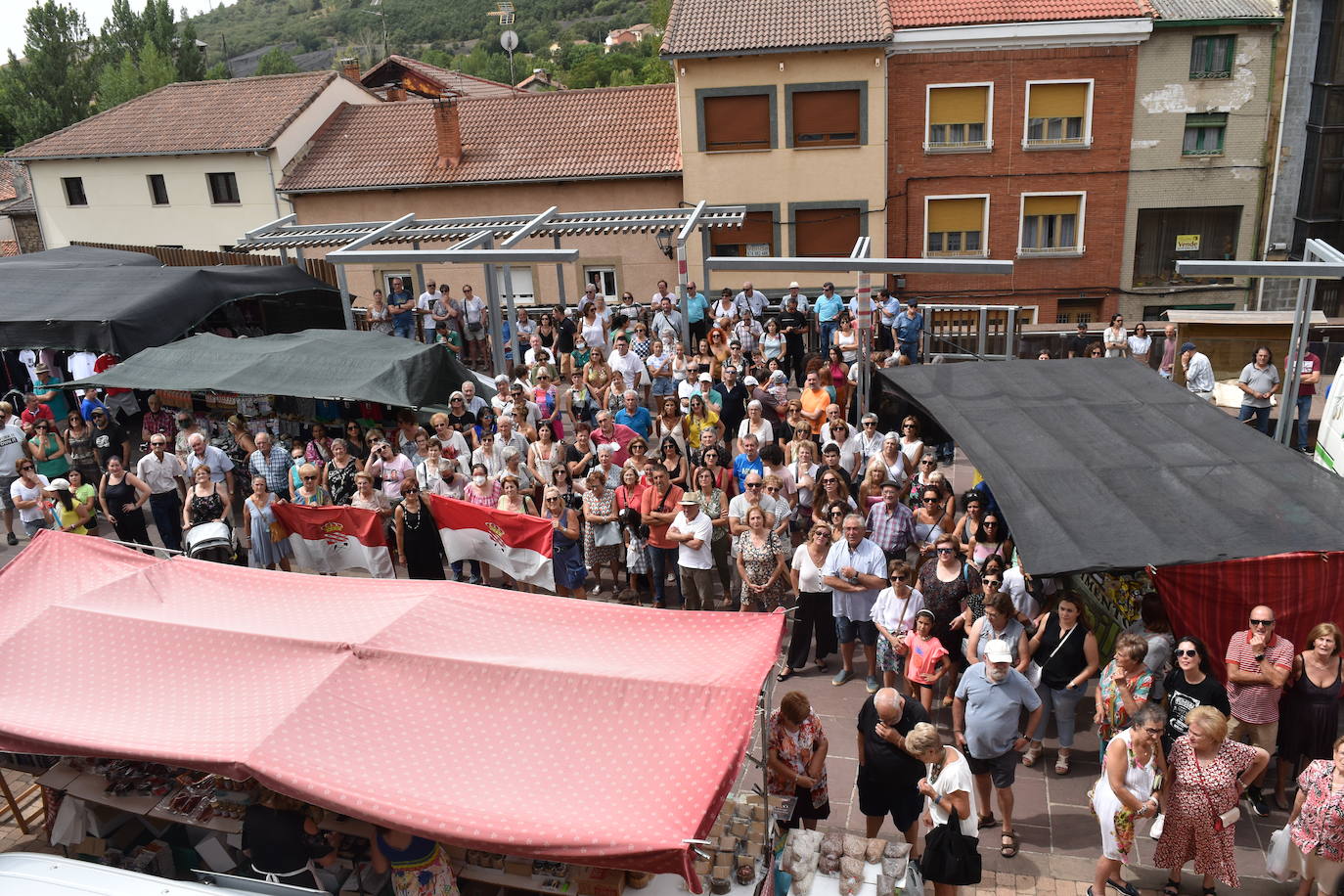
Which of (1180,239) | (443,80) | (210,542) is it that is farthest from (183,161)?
(1180,239)

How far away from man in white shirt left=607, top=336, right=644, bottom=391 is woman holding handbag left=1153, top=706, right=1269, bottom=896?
10.2 meters

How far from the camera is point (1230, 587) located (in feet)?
24.4

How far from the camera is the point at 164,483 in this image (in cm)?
1236

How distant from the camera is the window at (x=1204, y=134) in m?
25.6

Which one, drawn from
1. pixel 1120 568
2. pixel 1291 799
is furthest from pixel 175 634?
pixel 1291 799

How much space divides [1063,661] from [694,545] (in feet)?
11.6

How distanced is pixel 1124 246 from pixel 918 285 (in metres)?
5.23

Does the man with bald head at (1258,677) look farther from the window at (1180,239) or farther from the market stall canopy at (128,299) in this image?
the window at (1180,239)

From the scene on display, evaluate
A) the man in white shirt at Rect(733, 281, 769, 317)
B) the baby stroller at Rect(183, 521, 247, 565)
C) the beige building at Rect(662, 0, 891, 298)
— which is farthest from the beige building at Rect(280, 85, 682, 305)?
the baby stroller at Rect(183, 521, 247, 565)

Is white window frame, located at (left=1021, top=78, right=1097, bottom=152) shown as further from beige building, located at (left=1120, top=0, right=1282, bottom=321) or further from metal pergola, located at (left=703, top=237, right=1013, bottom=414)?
metal pergola, located at (left=703, top=237, right=1013, bottom=414)

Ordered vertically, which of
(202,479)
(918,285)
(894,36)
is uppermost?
(894,36)

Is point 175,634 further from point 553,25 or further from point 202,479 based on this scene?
point 553,25

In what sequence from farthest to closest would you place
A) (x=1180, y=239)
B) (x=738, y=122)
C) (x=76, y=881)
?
(x=1180, y=239)
(x=738, y=122)
(x=76, y=881)

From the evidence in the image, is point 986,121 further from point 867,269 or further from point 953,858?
point 953,858
